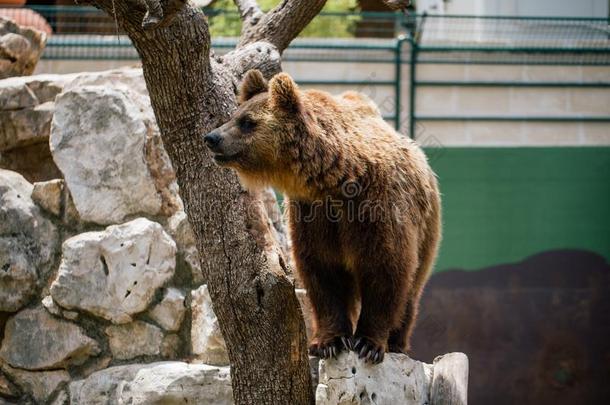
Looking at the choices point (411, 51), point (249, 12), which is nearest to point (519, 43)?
point (411, 51)

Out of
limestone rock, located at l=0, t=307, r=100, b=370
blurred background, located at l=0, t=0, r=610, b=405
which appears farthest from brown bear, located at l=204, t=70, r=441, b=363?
blurred background, located at l=0, t=0, r=610, b=405

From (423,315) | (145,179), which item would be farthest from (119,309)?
(423,315)

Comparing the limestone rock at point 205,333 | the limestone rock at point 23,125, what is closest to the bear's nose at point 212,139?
the limestone rock at point 205,333

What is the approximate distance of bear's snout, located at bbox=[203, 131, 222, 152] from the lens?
13.6ft

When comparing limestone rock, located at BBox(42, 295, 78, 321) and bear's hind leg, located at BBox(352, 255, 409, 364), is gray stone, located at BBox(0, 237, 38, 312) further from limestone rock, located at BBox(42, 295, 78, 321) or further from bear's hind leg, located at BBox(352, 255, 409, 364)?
bear's hind leg, located at BBox(352, 255, 409, 364)

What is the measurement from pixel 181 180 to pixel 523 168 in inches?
204

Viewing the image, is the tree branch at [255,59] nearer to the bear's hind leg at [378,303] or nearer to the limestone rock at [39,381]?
the bear's hind leg at [378,303]

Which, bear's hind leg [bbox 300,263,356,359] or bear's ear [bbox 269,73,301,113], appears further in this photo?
bear's hind leg [bbox 300,263,356,359]

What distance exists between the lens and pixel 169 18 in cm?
362

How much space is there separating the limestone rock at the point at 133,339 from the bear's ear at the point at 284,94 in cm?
197

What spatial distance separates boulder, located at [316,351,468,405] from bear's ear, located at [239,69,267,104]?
139 centimetres

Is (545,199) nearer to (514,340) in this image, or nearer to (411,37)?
(514,340)

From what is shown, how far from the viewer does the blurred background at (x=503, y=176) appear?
8.55m

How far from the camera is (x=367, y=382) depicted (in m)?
4.53
